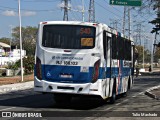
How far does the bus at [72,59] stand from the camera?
1526cm

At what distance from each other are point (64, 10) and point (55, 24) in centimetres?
4752


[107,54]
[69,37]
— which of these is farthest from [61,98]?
[69,37]

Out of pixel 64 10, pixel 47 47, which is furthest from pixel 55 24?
pixel 64 10

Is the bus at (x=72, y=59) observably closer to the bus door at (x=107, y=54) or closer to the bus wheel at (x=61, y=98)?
the bus door at (x=107, y=54)

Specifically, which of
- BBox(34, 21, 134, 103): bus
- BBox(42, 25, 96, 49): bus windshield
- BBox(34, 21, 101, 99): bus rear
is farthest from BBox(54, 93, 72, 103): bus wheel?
BBox(42, 25, 96, 49): bus windshield

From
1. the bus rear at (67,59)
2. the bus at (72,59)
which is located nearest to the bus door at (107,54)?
the bus at (72,59)

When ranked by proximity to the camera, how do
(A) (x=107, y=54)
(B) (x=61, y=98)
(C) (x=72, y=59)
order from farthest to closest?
1. (B) (x=61, y=98)
2. (A) (x=107, y=54)
3. (C) (x=72, y=59)

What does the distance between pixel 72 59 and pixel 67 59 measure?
20 centimetres

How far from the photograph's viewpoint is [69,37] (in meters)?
15.6

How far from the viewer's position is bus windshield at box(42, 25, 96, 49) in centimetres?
1552

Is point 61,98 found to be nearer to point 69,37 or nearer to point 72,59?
point 72,59

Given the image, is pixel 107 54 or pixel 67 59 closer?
pixel 67 59

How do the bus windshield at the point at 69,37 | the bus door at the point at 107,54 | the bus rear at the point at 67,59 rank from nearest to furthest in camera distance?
the bus rear at the point at 67,59
the bus windshield at the point at 69,37
the bus door at the point at 107,54

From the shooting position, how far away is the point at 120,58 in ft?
62.7
